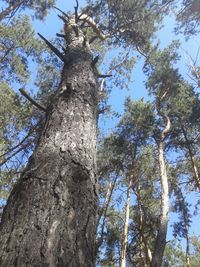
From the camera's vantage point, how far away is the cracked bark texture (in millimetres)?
1838

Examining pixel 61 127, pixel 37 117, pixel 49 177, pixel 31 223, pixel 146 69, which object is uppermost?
pixel 146 69

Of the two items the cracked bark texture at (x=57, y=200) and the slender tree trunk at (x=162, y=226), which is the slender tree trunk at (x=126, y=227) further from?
the cracked bark texture at (x=57, y=200)

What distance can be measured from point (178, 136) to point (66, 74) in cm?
1032

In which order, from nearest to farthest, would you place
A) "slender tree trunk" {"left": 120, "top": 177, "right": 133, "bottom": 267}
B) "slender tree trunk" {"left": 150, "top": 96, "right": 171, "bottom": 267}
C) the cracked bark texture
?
the cracked bark texture, "slender tree trunk" {"left": 150, "top": 96, "right": 171, "bottom": 267}, "slender tree trunk" {"left": 120, "top": 177, "right": 133, "bottom": 267}

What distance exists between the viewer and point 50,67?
1495cm

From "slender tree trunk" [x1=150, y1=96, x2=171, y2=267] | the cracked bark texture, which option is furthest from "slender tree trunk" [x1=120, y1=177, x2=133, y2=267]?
the cracked bark texture

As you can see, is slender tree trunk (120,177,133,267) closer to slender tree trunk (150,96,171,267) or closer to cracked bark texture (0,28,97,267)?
slender tree trunk (150,96,171,267)

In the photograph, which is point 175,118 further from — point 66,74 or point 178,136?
point 66,74

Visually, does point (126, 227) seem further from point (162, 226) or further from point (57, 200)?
point (57, 200)

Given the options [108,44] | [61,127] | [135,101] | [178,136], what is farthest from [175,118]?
[61,127]

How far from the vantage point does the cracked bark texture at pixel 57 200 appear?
184 cm

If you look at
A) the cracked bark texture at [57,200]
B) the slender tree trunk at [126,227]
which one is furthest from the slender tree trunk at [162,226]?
the cracked bark texture at [57,200]

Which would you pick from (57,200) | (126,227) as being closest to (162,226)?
(126,227)

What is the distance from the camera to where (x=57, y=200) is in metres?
2.16
